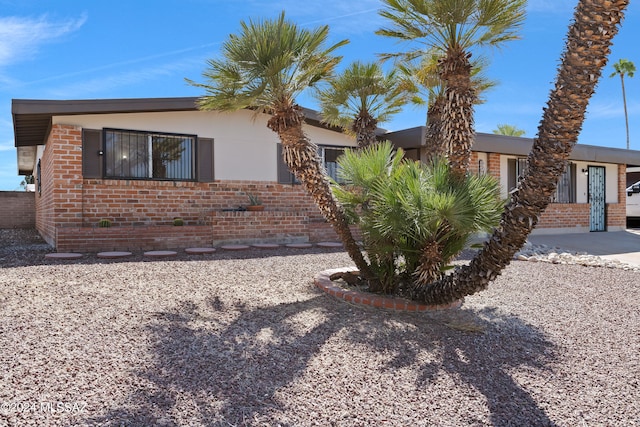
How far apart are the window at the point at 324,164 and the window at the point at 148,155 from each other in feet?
7.66

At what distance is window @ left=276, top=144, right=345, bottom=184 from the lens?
40.0 ft

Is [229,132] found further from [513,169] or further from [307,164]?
[513,169]

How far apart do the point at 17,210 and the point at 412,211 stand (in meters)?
18.3

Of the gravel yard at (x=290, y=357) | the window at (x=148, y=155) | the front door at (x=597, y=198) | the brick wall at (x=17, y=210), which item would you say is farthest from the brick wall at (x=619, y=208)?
the brick wall at (x=17, y=210)

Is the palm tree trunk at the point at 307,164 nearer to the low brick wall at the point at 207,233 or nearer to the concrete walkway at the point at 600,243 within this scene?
the low brick wall at the point at 207,233

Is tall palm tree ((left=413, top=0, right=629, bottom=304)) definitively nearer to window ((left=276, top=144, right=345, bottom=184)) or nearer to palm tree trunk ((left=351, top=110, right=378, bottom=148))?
palm tree trunk ((left=351, top=110, right=378, bottom=148))

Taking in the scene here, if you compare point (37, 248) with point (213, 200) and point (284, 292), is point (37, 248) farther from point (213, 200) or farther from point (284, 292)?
point (284, 292)

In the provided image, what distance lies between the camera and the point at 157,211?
34.4 feet

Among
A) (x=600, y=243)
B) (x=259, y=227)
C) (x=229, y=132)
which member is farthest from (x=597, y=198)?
(x=229, y=132)

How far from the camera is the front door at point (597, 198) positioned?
16.5 m

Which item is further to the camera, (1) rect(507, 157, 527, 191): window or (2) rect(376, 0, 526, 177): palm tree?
(1) rect(507, 157, 527, 191): window

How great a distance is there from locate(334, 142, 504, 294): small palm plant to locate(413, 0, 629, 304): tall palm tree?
0.62 m

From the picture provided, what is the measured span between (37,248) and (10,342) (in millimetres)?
A: 7071

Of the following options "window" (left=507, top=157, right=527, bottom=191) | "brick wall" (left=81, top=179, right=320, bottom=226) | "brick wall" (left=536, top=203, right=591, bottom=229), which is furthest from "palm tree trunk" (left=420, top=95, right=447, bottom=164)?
"brick wall" (left=536, top=203, right=591, bottom=229)
